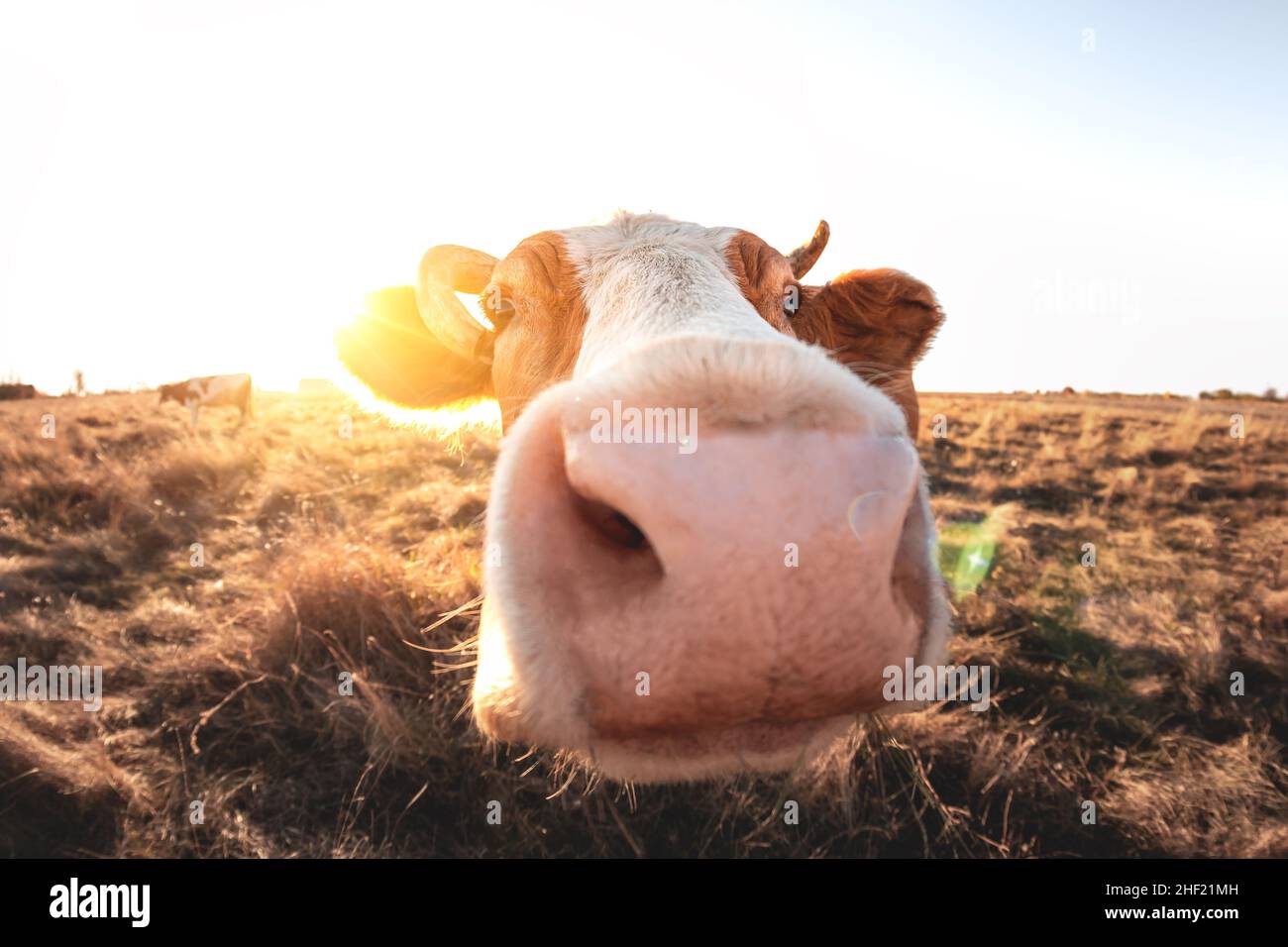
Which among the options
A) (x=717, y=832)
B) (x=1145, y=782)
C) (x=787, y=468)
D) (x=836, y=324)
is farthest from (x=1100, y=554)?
(x=787, y=468)

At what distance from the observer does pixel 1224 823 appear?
3332 mm

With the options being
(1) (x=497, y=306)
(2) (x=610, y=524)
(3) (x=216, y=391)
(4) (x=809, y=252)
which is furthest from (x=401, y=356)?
(3) (x=216, y=391)

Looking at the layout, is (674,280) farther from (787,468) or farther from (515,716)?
(515,716)

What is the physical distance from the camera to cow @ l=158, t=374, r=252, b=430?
955 inches

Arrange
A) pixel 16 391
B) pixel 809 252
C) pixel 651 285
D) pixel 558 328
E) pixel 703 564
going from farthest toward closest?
pixel 16 391
pixel 809 252
pixel 558 328
pixel 651 285
pixel 703 564

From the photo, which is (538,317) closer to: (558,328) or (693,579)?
(558,328)

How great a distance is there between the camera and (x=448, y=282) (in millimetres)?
3336

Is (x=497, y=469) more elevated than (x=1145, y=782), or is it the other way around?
(x=497, y=469)

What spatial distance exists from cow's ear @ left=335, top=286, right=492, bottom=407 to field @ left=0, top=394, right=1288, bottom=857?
1.83ft

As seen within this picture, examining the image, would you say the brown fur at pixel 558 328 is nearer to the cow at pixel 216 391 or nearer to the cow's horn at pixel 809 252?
the cow's horn at pixel 809 252

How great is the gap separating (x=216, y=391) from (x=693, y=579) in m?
28.7

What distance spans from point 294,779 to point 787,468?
142 inches
